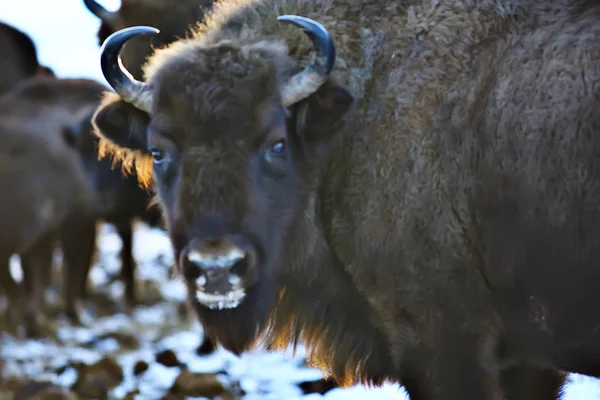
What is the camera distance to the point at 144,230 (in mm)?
16141

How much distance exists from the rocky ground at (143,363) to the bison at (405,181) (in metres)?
0.87

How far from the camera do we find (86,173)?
37.3 ft

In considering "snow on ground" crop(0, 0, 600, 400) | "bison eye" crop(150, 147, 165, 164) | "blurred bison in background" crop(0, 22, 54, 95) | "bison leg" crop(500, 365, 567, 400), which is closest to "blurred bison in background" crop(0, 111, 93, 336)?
"snow on ground" crop(0, 0, 600, 400)

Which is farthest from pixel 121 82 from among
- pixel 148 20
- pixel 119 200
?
→ pixel 119 200

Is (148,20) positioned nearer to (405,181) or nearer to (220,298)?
(405,181)

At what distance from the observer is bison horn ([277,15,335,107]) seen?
439 centimetres

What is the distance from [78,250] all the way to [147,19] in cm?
379

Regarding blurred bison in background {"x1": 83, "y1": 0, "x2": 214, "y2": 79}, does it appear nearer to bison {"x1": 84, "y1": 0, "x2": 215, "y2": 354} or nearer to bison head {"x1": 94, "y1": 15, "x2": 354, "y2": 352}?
bison {"x1": 84, "y1": 0, "x2": 215, "y2": 354}

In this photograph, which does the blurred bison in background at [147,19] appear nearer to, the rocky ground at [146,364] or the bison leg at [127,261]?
the rocky ground at [146,364]

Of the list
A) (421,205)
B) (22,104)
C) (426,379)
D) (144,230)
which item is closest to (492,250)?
(421,205)

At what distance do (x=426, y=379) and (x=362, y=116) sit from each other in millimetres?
1261

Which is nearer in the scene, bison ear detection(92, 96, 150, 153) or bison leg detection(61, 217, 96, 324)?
bison ear detection(92, 96, 150, 153)

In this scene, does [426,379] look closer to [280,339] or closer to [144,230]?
[280,339]


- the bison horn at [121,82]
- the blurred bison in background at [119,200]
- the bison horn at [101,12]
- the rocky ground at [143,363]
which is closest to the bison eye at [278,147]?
the bison horn at [121,82]
